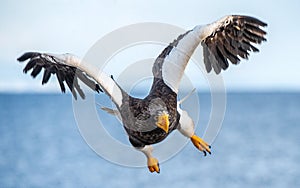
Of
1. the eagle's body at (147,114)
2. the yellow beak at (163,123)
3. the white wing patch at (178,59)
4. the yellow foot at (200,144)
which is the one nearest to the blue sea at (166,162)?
the yellow foot at (200,144)

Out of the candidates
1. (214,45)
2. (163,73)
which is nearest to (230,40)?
(214,45)

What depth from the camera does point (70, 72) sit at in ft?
35.8

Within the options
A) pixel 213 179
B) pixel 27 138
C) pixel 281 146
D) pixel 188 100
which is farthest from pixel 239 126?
pixel 188 100

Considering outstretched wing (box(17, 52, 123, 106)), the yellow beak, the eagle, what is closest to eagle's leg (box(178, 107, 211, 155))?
the eagle

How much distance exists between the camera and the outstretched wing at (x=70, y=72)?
993cm

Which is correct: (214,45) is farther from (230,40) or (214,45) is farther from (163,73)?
(163,73)

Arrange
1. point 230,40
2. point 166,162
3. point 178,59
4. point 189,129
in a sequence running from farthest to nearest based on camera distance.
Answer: point 166,162
point 230,40
point 189,129
point 178,59

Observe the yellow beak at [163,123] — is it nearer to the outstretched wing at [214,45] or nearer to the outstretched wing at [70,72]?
the outstretched wing at [70,72]

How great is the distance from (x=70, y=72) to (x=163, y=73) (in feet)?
4.69

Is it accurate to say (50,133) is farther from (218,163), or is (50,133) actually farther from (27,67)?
(27,67)

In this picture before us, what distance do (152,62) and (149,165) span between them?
1513 mm

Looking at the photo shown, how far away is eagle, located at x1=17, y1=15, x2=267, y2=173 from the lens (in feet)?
32.5

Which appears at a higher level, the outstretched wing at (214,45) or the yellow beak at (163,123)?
the outstretched wing at (214,45)

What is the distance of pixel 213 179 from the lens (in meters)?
35.2
